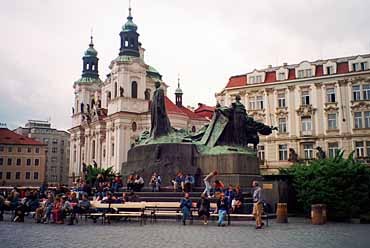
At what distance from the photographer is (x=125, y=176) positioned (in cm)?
2348

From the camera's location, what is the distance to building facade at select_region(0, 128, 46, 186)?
3386 inches

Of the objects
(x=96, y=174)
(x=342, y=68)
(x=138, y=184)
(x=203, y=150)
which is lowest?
(x=138, y=184)

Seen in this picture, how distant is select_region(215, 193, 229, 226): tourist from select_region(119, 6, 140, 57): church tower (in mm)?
63944

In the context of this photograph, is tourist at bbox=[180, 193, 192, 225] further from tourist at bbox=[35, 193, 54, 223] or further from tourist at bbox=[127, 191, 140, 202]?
tourist at bbox=[35, 193, 54, 223]

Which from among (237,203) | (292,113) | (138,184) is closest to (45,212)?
(138,184)

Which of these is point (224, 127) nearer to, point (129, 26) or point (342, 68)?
point (342, 68)

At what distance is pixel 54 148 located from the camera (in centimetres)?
11456

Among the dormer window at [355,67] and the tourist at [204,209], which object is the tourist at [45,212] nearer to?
the tourist at [204,209]

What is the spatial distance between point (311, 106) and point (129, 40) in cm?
3893

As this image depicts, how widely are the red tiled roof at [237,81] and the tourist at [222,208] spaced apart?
39635mm

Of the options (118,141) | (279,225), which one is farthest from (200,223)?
(118,141)

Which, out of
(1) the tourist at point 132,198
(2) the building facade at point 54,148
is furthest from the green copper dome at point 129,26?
(1) the tourist at point 132,198

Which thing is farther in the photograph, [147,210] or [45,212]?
[45,212]

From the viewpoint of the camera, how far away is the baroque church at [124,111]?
75375 mm
